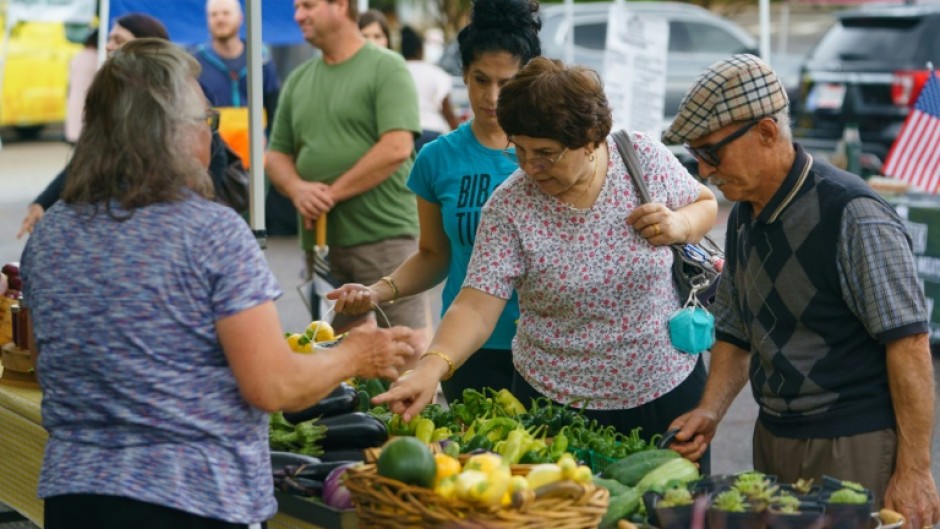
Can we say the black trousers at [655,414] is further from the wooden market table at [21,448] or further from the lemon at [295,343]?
the wooden market table at [21,448]

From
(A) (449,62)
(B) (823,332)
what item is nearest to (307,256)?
(B) (823,332)

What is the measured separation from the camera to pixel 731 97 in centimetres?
331

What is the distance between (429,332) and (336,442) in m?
2.94

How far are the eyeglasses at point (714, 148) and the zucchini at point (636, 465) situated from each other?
73cm

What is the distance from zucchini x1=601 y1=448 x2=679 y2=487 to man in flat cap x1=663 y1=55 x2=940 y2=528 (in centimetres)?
32

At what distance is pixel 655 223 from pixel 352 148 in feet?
9.49

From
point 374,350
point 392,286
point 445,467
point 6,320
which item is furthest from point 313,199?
point 445,467

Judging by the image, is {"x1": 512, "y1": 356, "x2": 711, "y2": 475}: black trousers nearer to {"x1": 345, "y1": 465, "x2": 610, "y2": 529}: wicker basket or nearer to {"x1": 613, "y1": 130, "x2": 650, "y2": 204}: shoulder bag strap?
{"x1": 613, "y1": 130, "x2": 650, "y2": 204}: shoulder bag strap

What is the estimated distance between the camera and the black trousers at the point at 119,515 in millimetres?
2838

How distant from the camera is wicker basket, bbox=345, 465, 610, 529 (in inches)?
112

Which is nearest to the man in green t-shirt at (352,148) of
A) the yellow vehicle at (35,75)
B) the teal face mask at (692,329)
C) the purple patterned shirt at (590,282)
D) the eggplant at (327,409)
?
the eggplant at (327,409)

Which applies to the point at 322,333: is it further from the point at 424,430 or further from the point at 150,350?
the point at 150,350

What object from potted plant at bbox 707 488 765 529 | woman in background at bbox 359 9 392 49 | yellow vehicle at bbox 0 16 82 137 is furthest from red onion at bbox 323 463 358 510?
yellow vehicle at bbox 0 16 82 137

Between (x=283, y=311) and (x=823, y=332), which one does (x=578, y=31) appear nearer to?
(x=283, y=311)
